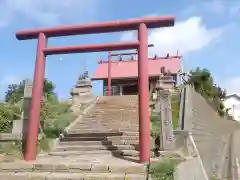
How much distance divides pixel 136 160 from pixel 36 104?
10.5 ft

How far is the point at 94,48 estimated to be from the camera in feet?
28.7

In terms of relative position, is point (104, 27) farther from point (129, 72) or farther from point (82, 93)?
point (129, 72)

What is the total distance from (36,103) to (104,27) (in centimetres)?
288

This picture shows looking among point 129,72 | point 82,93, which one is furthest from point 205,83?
point 82,93

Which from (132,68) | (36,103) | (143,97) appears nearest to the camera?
(143,97)

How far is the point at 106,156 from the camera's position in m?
8.64

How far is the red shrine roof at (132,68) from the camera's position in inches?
1005

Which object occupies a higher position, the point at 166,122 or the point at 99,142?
the point at 166,122

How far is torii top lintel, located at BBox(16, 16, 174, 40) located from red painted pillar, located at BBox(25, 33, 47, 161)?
325mm

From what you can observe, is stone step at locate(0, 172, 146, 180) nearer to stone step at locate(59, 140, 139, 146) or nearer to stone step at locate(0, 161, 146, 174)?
stone step at locate(0, 161, 146, 174)

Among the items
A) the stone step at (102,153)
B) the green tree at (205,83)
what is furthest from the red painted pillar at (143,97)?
the green tree at (205,83)

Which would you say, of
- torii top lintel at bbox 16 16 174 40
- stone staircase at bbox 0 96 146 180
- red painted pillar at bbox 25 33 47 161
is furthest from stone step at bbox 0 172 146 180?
torii top lintel at bbox 16 16 174 40

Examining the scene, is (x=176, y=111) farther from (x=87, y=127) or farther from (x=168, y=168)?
(x=168, y=168)

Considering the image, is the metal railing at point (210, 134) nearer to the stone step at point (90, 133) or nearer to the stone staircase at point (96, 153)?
the stone staircase at point (96, 153)
